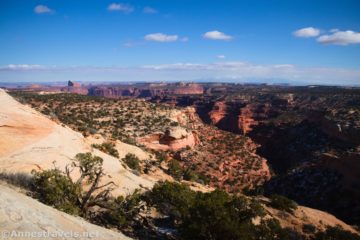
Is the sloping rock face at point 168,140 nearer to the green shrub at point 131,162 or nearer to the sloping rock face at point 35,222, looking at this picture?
the green shrub at point 131,162

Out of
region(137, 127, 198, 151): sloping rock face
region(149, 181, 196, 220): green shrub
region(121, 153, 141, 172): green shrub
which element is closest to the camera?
region(149, 181, 196, 220): green shrub

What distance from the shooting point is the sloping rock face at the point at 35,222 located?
28.3ft

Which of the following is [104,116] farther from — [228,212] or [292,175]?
[228,212]

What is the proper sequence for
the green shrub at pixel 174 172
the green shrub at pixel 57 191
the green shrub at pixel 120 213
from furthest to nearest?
1. the green shrub at pixel 174 172
2. the green shrub at pixel 120 213
3. the green shrub at pixel 57 191

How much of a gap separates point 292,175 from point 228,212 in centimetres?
3561

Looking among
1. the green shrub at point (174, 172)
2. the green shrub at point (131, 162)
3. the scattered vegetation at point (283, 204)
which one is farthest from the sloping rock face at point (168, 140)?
the scattered vegetation at point (283, 204)

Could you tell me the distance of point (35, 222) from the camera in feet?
30.5

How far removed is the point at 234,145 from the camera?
222ft

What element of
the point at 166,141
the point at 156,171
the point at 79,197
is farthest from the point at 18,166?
the point at 166,141

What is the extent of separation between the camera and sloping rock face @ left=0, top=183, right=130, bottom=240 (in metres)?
8.63

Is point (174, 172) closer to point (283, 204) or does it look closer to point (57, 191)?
point (283, 204)

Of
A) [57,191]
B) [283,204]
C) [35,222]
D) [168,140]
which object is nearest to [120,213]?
[57,191]

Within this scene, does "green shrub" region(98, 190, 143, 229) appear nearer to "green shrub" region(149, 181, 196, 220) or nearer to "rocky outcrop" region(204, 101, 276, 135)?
"green shrub" region(149, 181, 196, 220)

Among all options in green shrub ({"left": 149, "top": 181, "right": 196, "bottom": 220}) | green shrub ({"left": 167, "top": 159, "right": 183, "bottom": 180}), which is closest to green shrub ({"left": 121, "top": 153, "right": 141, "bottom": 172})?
green shrub ({"left": 167, "top": 159, "right": 183, "bottom": 180})
